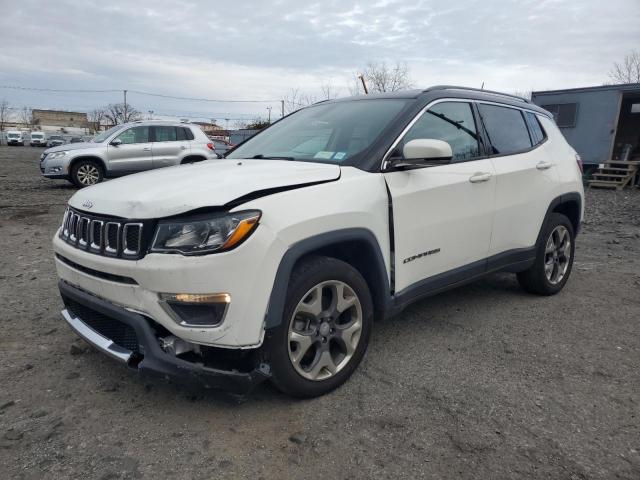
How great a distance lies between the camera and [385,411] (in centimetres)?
267

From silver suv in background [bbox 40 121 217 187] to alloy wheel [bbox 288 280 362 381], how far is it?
1081 centimetres

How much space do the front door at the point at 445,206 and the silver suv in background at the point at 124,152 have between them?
10.3 m

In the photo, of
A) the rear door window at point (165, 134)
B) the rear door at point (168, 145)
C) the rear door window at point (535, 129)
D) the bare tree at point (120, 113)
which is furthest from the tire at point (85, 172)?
the bare tree at point (120, 113)

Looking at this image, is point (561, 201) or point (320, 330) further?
point (561, 201)

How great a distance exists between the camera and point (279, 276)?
7.95ft

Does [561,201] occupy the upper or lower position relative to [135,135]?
lower

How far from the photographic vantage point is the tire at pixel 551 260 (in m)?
4.40

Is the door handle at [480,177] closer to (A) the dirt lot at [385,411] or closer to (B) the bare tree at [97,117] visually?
(A) the dirt lot at [385,411]

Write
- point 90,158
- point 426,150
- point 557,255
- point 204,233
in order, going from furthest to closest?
point 90,158
point 557,255
point 426,150
point 204,233

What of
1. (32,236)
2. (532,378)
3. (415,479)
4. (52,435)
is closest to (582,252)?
(532,378)

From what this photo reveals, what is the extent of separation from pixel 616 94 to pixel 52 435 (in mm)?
17082

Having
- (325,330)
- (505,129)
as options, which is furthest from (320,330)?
(505,129)

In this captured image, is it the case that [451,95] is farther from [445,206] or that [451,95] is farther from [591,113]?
[591,113]

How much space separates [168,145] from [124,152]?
1.09 metres
